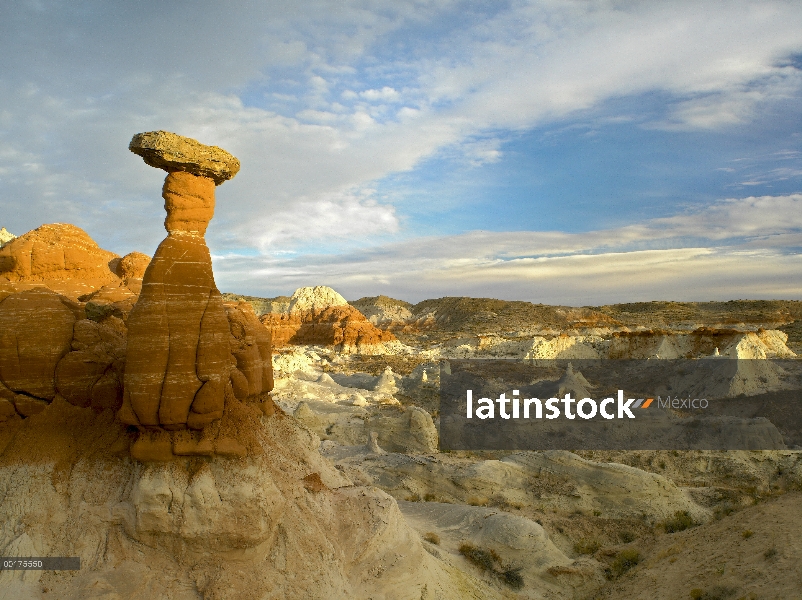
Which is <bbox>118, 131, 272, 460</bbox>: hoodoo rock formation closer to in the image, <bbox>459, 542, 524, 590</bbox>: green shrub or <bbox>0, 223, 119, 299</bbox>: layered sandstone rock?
<bbox>0, 223, 119, 299</bbox>: layered sandstone rock

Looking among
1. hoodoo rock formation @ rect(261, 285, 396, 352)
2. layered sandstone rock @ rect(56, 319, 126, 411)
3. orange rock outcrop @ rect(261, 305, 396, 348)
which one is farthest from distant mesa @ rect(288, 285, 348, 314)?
layered sandstone rock @ rect(56, 319, 126, 411)

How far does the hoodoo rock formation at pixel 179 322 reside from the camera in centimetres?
673

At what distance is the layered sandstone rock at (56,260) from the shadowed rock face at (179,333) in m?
3.81

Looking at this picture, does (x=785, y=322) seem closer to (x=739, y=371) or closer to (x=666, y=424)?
(x=739, y=371)

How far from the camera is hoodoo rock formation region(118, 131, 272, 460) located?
6.73 m

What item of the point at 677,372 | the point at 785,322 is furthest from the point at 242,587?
the point at 785,322

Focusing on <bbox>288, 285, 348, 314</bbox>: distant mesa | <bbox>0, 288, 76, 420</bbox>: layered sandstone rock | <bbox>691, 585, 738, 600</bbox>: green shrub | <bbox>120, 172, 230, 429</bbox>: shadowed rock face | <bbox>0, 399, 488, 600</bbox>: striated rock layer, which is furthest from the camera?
<bbox>288, 285, 348, 314</bbox>: distant mesa

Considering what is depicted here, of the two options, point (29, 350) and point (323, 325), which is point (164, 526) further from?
point (323, 325)

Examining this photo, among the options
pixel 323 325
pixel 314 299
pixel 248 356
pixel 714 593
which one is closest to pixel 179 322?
pixel 248 356

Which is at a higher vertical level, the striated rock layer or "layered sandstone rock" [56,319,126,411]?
"layered sandstone rock" [56,319,126,411]

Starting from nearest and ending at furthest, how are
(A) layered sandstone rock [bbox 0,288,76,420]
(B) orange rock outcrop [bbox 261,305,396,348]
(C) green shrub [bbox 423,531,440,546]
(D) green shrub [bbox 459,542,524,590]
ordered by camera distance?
(A) layered sandstone rock [bbox 0,288,76,420]
(D) green shrub [bbox 459,542,524,590]
(C) green shrub [bbox 423,531,440,546]
(B) orange rock outcrop [bbox 261,305,396,348]

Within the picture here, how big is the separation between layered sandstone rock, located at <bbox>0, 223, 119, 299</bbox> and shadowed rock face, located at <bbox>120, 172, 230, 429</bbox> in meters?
3.81

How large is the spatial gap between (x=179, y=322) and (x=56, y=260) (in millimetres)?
4852

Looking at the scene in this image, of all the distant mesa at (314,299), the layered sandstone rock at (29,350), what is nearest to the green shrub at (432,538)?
the layered sandstone rock at (29,350)
